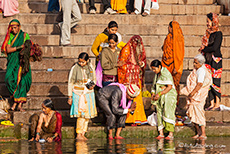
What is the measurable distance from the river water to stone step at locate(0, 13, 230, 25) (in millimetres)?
5195

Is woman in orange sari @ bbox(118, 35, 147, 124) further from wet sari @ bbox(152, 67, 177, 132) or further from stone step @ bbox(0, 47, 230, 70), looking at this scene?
stone step @ bbox(0, 47, 230, 70)

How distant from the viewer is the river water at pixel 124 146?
31.3 ft

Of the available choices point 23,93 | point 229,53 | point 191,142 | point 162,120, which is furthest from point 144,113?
point 229,53

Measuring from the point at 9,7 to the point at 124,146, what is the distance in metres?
6.79

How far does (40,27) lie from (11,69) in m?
3.34

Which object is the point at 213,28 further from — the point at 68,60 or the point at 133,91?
the point at 68,60

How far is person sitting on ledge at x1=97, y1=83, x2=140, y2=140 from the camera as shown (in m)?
10.9

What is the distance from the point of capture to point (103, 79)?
11719 mm

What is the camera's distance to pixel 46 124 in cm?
1085

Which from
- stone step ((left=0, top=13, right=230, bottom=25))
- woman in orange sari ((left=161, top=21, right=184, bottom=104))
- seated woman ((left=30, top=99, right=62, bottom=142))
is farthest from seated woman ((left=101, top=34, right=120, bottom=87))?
stone step ((left=0, top=13, right=230, bottom=25))

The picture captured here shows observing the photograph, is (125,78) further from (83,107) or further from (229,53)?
(229,53)

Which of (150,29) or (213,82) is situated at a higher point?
(150,29)

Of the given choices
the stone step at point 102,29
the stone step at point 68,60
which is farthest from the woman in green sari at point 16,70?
the stone step at point 102,29

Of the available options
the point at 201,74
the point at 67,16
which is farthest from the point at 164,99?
the point at 67,16
